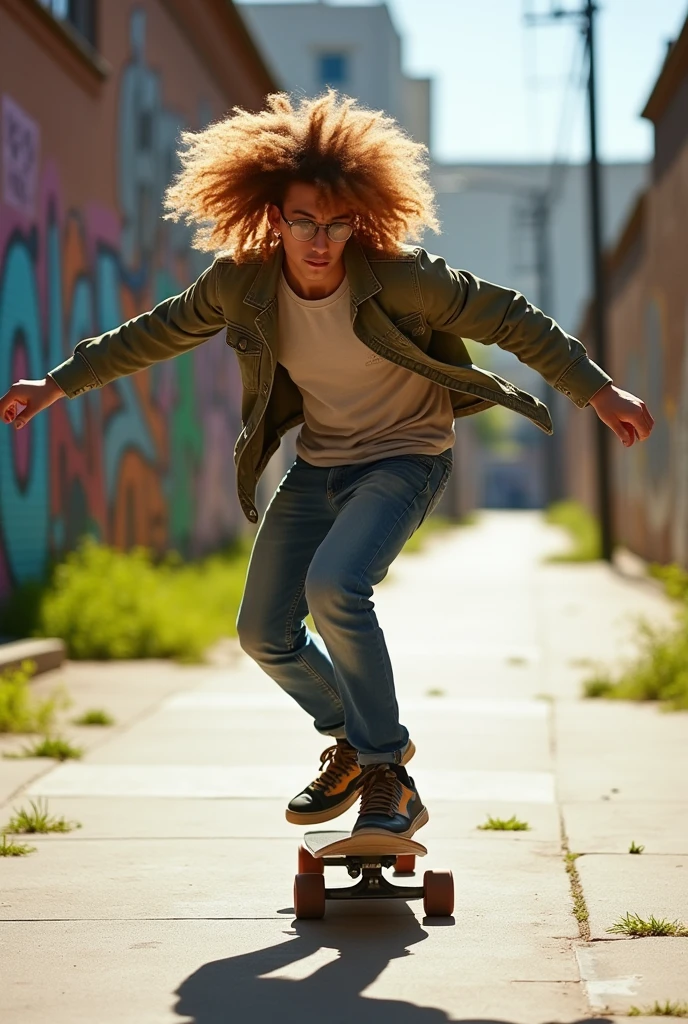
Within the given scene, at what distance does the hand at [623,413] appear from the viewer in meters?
3.92

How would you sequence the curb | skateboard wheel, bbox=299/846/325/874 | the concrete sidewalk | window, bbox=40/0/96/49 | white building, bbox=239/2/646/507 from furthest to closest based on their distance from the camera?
white building, bbox=239/2/646/507 < window, bbox=40/0/96/49 < the curb < skateboard wheel, bbox=299/846/325/874 < the concrete sidewalk

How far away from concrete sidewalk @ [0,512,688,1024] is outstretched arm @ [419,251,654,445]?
1.34 m

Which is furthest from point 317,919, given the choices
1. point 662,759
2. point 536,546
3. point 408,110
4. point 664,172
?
point 408,110

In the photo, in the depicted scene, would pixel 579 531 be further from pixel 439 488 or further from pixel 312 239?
pixel 312 239

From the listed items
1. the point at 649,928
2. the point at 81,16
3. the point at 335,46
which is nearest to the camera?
the point at 649,928

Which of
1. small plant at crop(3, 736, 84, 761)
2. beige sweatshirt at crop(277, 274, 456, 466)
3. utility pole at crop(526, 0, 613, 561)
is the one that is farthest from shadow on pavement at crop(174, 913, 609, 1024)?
utility pole at crop(526, 0, 613, 561)

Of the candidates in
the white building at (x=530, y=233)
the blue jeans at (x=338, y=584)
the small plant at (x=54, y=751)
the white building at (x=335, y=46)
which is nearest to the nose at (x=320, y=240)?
the blue jeans at (x=338, y=584)

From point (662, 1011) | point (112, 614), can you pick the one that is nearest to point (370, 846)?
point (662, 1011)

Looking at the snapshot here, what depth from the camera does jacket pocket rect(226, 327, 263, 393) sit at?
4.19m

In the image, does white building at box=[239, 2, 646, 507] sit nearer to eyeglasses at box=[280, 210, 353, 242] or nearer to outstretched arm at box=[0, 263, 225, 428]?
outstretched arm at box=[0, 263, 225, 428]

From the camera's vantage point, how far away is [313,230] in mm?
3990

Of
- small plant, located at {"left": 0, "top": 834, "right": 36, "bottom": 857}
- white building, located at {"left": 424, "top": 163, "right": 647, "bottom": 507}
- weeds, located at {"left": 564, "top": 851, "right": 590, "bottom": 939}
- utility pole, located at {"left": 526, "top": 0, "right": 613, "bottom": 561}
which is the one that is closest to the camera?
weeds, located at {"left": 564, "top": 851, "right": 590, "bottom": 939}

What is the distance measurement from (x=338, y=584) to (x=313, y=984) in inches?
40.3

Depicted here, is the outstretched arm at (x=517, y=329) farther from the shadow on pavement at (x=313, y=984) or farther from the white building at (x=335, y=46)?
the white building at (x=335, y=46)
